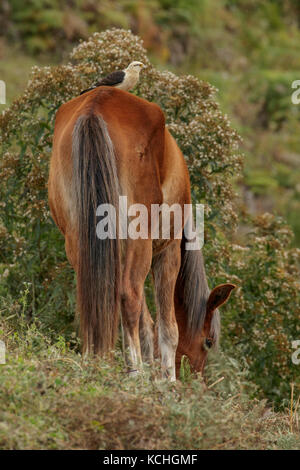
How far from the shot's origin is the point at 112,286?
4324 millimetres

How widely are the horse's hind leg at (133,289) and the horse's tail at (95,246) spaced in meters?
0.16

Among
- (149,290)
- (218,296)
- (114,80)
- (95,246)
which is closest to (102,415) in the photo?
(95,246)

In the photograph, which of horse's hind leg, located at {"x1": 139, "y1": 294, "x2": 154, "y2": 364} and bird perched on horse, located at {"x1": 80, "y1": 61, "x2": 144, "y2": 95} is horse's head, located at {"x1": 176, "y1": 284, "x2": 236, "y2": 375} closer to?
horse's hind leg, located at {"x1": 139, "y1": 294, "x2": 154, "y2": 364}

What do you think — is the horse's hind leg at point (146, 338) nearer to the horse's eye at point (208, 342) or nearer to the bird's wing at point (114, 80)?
the horse's eye at point (208, 342)

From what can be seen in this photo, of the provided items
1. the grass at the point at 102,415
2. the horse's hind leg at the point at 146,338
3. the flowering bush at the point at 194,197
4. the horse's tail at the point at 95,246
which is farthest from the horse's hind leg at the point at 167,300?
the grass at the point at 102,415

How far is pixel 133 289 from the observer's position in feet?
14.9

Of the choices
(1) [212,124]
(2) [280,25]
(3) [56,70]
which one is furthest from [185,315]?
(2) [280,25]

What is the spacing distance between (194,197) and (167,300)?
1476 millimetres

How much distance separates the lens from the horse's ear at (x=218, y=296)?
5.49 meters

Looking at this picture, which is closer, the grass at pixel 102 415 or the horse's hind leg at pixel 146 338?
the grass at pixel 102 415

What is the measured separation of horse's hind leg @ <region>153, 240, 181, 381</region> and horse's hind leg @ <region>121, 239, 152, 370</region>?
0.79 m

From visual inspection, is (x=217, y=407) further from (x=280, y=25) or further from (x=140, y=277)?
(x=280, y=25)

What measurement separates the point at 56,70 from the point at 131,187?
2.32 m

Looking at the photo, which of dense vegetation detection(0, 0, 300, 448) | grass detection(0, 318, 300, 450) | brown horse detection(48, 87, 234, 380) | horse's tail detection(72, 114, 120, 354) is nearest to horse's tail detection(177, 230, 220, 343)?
dense vegetation detection(0, 0, 300, 448)
